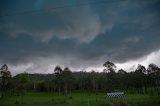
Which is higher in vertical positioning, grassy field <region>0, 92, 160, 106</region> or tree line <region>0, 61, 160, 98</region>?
tree line <region>0, 61, 160, 98</region>

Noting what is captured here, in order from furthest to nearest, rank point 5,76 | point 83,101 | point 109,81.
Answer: point 109,81
point 5,76
point 83,101

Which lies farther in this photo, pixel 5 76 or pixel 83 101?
pixel 5 76

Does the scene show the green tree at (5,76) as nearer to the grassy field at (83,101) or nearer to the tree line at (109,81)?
the tree line at (109,81)

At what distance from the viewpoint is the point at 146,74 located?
381 feet

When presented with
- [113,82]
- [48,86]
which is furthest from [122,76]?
[48,86]

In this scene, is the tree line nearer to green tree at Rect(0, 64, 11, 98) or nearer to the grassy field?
green tree at Rect(0, 64, 11, 98)

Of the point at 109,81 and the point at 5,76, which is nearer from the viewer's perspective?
the point at 5,76

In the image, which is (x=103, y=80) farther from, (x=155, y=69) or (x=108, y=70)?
(x=155, y=69)

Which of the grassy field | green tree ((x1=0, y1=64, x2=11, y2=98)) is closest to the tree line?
green tree ((x1=0, y1=64, x2=11, y2=98))

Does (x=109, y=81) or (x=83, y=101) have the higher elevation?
(x=109, y=81)

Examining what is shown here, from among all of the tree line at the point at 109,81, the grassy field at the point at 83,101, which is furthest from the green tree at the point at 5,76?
the grassy field at the point at 83,101

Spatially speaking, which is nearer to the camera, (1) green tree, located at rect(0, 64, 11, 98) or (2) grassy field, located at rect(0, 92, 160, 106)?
(2) grassy field, located at rect(0, 92, 160, 106)

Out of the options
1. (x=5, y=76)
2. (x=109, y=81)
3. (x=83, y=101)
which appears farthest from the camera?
(x=109, y=81)

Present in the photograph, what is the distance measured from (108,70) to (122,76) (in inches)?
307
